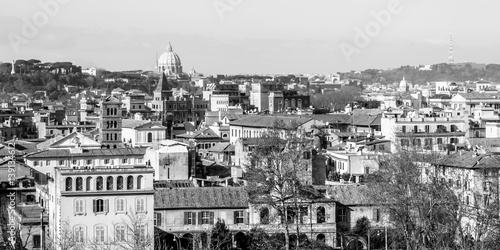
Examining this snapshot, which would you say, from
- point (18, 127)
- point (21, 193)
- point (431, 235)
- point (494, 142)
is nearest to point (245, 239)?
point (431, 235)

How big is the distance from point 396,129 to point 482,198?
879 inches

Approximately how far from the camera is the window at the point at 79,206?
121 feet

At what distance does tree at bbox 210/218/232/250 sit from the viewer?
37.8m

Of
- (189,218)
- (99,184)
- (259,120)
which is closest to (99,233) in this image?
(99,184)

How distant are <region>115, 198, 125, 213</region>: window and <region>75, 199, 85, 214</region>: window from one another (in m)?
1.06

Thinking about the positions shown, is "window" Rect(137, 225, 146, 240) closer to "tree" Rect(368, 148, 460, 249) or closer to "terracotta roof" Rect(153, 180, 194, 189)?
"terracotta roof" Rect(153, 180, 194, 189)

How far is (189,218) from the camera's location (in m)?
39.3

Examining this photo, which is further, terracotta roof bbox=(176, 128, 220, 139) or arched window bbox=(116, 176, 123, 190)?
terracotta roof bbox=(176, 128, 220, 139)

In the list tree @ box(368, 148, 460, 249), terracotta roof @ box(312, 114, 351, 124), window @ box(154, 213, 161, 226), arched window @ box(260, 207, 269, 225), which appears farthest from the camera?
terracotta roof @ box(312, 114, 351, 124)

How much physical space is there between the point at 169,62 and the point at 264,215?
521 ft

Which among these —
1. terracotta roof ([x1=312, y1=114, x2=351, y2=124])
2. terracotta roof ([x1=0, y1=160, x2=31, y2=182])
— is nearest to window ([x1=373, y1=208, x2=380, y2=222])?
terracotta roof ([x1=0, y1=160, x2=31, y2=182])

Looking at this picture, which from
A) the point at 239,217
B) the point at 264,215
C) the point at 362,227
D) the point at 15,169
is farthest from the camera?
the point at 15,169

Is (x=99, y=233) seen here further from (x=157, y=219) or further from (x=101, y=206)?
(x=157, y=219)

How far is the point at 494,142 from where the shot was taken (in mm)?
56719
